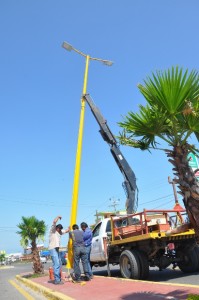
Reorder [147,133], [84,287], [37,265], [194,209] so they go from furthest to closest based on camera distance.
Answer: [37,265]
[84,287]
[147,133]
[194,209]

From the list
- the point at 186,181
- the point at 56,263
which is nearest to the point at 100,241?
the point at 56,263

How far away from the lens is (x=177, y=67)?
4.83 meters

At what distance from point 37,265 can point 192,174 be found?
47.7 ft

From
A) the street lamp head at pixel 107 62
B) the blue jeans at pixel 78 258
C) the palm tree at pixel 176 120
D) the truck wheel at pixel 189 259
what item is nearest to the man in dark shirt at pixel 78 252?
the blue jeans at pixel 78 258

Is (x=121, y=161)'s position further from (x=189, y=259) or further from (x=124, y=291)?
(x=124, y=291)

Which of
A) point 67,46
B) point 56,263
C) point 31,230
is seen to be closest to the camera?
point 56,263

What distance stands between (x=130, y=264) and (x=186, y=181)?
20.0 feet

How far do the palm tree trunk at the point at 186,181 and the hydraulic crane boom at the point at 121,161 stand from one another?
8892mm

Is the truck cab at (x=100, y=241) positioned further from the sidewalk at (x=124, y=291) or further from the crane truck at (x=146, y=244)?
the sidewalk at (x=124, y=291)

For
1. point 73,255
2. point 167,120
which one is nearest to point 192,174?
point 167,120

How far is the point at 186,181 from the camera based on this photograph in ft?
16.0

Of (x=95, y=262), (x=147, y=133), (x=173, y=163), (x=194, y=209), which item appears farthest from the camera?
(x=95, y=262)

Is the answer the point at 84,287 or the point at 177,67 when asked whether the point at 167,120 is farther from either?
the point at 84,287

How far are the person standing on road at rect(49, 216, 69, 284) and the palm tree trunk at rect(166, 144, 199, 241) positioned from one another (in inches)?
267
